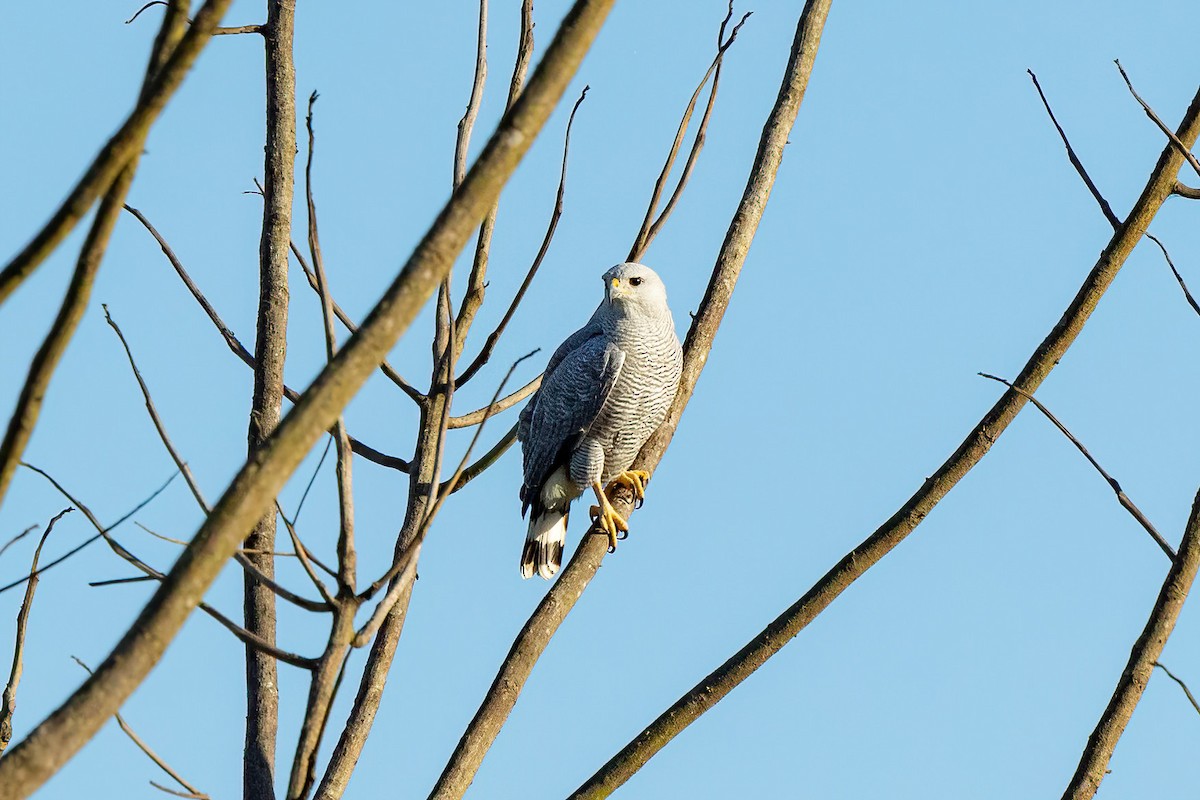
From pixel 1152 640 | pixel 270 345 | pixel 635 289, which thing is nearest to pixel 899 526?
pixel 1152 640

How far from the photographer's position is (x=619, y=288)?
7836 millimetres

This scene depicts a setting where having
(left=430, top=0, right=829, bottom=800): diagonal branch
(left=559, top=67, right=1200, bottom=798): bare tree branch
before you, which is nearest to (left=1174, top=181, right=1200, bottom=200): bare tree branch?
(left=559, top=67, right=1200, bottom=798): bare tree branch

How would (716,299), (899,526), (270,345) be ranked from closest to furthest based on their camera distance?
1. (899,526)
2. (270,345)
3. (716,299)

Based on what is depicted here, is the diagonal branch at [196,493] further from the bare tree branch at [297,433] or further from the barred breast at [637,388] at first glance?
the barred breast at [637,388]

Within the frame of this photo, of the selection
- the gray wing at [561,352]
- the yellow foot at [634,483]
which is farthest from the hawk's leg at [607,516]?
the gray wing at [561,352]

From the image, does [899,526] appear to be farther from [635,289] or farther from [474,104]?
[635,289]

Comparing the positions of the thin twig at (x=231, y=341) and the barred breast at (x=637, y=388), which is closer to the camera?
the thin twig at (x=231, y=341)

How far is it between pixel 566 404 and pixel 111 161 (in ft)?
19.4

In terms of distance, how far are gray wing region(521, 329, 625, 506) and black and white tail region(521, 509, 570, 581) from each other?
0.93 ft

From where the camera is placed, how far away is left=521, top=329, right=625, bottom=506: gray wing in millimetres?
7762

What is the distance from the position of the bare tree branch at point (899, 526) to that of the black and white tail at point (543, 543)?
4.24m

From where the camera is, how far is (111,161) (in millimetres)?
2008

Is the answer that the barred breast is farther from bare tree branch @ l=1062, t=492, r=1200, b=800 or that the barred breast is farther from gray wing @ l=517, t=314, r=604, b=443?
bare tree branch @ l=1062, t=492, r=1200, b=800

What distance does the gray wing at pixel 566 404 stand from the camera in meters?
7.76
